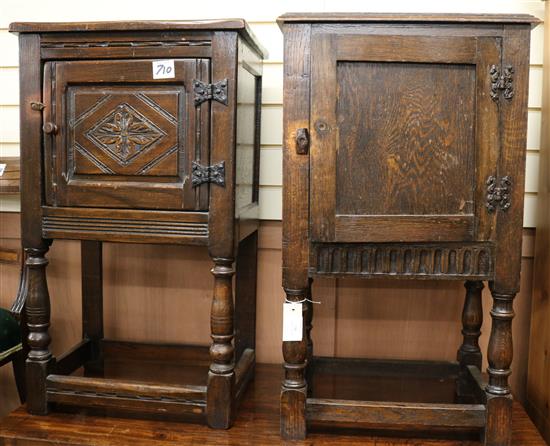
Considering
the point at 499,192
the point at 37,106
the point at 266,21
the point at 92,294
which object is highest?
the point at 266,21

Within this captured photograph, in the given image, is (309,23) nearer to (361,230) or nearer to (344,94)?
(344,94)

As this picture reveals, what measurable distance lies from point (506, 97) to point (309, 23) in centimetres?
55

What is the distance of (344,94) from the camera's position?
177 cm

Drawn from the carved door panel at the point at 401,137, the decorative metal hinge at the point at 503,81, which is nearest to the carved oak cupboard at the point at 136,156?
the carved door panel at the point at 401,137

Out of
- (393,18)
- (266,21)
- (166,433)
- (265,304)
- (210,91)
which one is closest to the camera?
(393,18)

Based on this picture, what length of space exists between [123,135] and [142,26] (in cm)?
31

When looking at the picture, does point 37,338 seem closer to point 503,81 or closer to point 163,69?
point 163,69

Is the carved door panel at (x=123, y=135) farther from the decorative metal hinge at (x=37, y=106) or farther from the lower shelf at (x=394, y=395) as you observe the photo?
the lower shelf at (x=394, y=395)

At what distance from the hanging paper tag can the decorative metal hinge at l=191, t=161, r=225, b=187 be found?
1.27 ft

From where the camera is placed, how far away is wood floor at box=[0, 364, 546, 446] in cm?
191

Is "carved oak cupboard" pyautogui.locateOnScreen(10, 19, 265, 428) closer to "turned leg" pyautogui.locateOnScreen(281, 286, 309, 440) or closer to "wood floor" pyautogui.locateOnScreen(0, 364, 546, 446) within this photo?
"wood floor" pyautogui.locateOnScreen(0, 364, 546, 446)

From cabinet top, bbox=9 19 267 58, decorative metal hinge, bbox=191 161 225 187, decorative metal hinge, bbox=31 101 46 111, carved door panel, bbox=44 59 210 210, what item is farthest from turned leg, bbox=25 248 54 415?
cabinet top, bbox=9 19 267 58

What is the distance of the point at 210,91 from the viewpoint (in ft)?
6.05

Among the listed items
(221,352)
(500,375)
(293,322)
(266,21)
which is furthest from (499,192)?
(266,21)
